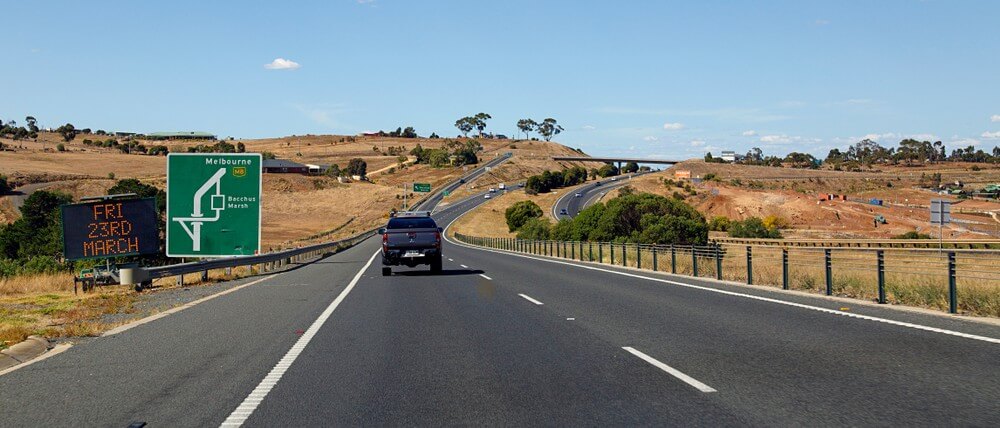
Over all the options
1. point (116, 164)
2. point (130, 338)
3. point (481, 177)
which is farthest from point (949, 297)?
point (481, 177)

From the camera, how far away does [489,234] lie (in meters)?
116

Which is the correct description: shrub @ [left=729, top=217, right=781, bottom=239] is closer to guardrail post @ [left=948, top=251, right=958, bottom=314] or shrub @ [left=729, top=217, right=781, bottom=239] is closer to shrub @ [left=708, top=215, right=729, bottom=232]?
shrub @ [left=708, top=215, right=729, bottom=232]

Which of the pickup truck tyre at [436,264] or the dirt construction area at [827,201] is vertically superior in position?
the dirt construction area at [827,201]

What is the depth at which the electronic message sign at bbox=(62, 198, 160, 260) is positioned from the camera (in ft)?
80.3

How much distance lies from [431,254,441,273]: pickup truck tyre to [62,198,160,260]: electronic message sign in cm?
875

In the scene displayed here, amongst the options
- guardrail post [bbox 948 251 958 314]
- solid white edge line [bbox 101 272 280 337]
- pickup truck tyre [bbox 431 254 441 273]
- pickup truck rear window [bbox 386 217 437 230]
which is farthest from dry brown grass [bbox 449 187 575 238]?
guardrail post [bbox 948 251 958 314]

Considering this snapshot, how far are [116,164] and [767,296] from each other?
476ft

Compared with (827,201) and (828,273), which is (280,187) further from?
(828,273)

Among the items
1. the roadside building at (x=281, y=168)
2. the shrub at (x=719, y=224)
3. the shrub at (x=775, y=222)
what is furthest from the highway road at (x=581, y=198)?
the roadside building at (x=281, y=168)

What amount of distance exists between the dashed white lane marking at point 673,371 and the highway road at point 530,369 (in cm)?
3

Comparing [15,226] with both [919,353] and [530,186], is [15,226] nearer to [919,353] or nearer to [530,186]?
[919,353]

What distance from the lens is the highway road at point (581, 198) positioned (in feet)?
407

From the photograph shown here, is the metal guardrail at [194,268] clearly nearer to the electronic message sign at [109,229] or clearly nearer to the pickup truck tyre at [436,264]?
the electronic message sign at [109,229]

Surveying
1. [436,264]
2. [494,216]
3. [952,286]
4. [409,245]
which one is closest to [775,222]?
[494,216]
